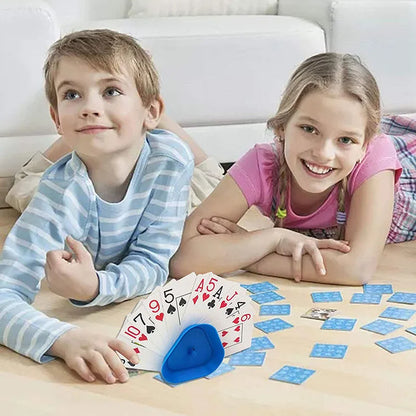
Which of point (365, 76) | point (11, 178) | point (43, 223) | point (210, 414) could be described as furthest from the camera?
Result: point (11, 178)

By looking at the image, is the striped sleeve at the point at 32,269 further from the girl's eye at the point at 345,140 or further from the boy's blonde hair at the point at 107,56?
the girl's eye at the point at 345,140

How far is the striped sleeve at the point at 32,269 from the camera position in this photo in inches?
65.1

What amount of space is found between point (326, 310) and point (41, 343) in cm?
61

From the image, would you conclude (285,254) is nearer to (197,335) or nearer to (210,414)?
(197,335)

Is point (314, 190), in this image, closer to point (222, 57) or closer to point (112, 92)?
point (112, 92)

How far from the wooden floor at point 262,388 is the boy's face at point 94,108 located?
39 cm

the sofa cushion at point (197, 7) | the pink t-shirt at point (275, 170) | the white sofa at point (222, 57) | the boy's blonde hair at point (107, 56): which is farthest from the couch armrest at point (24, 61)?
the pink t-shirt at point (275, 170)

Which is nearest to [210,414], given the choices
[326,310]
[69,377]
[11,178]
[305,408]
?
[305,408]

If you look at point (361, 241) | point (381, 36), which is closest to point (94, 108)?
point (361, 241)

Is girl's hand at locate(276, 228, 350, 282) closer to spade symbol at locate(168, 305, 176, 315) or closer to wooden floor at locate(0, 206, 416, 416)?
wooden floor at locate(0, 206, 416, 416)

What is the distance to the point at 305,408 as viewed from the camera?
1.48 m

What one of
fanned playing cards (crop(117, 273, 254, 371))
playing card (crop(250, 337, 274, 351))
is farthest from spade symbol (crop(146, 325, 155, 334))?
playing card (crop(250, 337, 274, 351))

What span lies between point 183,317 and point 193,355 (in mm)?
72

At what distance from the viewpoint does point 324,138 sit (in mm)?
1921
